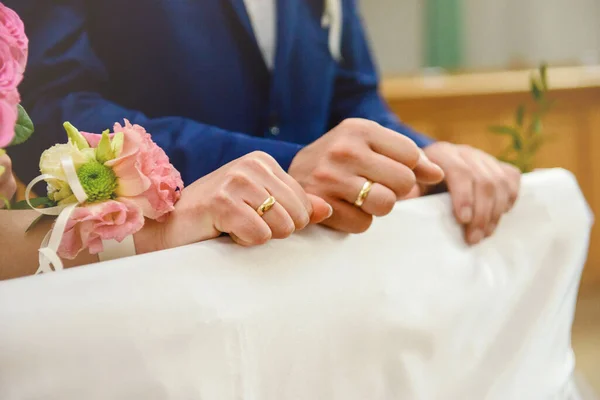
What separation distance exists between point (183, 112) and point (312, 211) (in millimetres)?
169

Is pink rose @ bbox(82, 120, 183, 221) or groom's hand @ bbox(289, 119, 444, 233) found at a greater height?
pink rose @ bbox(82, 120, 183, 221)

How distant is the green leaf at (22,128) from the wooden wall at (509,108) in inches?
45.6

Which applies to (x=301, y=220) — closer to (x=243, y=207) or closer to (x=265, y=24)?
(x=243, y=207)

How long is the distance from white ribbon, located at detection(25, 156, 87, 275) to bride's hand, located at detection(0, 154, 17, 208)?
0.02m

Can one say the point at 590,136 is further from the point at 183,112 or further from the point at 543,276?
the point at 183,112

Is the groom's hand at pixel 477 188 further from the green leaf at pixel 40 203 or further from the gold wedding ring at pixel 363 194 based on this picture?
the green leaf at pixel 40 203

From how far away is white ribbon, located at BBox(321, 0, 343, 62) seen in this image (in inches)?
25.3

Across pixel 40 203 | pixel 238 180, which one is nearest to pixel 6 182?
pixel 40 203

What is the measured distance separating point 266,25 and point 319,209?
24 cm

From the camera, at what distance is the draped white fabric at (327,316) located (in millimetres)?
306

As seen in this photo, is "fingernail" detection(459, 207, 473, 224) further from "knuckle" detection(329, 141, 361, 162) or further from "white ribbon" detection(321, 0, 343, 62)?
"white ribbon" detection(321, 0, 343, 62)

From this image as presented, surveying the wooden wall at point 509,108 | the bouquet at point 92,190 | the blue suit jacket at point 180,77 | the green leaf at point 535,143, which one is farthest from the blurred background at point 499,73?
the bouquet at point 92,190

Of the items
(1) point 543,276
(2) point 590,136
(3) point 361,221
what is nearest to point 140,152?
(3) point 361,221

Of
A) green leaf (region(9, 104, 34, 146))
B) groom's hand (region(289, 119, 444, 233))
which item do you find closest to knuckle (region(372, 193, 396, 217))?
groom's hand (region(289, 119, 444, 233))
